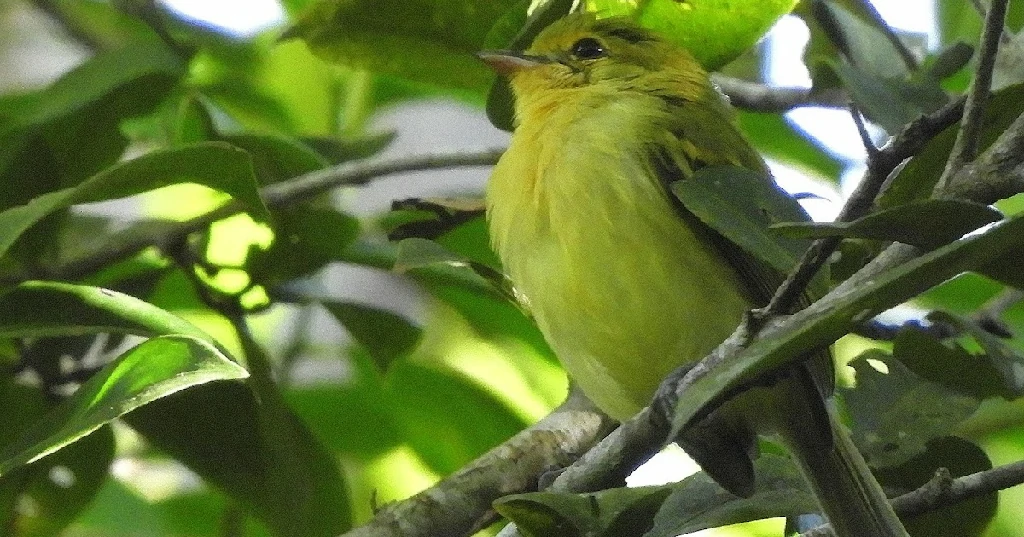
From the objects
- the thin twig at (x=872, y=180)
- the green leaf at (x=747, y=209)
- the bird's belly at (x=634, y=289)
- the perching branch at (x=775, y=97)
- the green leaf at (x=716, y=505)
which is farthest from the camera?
the perching branch at (x=775, y=97)

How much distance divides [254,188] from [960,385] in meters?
1.34

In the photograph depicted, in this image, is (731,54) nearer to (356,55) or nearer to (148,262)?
(356,55)

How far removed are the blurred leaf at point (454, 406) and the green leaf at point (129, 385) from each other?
52.9 inches

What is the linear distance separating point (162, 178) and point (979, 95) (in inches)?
51.4

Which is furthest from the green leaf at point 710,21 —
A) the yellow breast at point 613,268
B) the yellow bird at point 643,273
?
the yellow breast at point 613,268

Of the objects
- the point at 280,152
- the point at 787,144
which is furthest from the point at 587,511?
the point at 787,144

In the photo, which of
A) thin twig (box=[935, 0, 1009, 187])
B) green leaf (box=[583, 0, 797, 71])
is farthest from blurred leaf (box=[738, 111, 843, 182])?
thin twig (box=[935, 0, 1009, 187])

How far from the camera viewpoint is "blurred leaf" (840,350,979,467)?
227 centimetres

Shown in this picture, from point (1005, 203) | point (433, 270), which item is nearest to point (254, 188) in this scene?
point (433, 270)

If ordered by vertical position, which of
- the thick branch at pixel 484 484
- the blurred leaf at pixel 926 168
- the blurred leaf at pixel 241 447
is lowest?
the blurred leaf at pixel 241 447

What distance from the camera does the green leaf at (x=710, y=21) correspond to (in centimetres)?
273

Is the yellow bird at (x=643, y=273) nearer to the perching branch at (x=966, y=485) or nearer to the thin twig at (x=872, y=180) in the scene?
the perching branch at (x=966, y=485)

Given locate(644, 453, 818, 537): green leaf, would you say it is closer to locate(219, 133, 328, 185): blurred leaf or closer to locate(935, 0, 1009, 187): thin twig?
locate(935, 0, 1009, 187): thin twig

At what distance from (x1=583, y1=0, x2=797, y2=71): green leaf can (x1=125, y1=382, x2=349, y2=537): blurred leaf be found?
127 centimetres
